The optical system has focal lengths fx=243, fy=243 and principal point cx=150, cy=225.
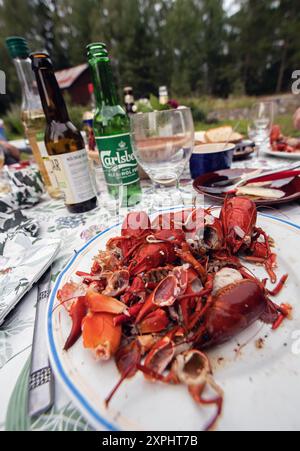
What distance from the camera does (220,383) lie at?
0.25 meters

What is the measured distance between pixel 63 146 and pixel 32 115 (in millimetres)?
329

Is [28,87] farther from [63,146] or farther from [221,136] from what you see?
[221,136]

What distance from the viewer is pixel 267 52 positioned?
966 centimetres


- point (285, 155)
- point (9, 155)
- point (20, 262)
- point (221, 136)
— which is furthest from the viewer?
point (9, 155)

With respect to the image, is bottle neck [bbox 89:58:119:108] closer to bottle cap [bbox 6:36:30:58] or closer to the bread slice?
bottle cap [bbox 6:36:30:58]

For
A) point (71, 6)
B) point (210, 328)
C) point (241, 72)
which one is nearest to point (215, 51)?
point (241, 72)

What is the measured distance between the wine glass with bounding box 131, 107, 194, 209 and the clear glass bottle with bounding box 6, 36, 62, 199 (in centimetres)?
37

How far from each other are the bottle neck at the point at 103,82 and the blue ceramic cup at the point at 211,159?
313 mm

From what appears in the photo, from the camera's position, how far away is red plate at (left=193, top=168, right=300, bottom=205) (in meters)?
0.56

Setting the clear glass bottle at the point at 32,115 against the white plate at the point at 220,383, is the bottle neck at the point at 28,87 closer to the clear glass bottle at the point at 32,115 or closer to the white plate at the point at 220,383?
the clear glass bottle at the point at 32,115

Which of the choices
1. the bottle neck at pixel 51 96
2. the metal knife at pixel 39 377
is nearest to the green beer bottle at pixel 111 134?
the bottle neck at pixel 51 96

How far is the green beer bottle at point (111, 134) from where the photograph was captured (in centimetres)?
67

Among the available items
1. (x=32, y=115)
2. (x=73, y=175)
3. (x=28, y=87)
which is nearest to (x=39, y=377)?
(x=73, y=175)

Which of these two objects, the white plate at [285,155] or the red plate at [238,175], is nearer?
the red plate at [238,175]
